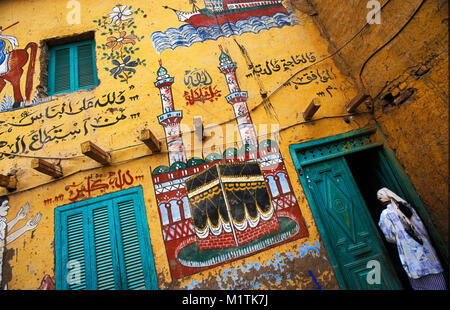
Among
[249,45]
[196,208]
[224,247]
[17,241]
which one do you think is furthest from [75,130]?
[249,45]

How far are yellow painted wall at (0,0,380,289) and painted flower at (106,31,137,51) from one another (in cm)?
14

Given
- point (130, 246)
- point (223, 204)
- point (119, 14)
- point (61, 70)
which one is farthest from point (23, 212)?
point (119, 14)

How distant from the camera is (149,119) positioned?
3.76 m

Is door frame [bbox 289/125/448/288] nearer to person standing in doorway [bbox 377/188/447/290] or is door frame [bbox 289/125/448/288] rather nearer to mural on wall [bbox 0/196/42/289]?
person standing in doorway [bbox 377/188/447/290]

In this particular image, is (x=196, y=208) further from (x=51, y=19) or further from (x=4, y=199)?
(x=51, y=19)

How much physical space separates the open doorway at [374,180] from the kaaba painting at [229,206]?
1993mm

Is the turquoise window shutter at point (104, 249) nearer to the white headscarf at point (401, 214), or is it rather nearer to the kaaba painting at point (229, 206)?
the kaaba painting at point (229, 206)

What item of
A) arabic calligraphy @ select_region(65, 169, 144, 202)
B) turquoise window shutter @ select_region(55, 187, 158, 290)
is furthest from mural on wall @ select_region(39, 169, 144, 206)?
turquoise window shutter @ select_region(55, 187, 158, 290)

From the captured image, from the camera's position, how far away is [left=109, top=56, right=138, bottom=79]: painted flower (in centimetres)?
411

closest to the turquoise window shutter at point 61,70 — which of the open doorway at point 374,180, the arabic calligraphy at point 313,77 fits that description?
the arabic calligraphy at point 313,77

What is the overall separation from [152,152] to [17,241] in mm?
2205

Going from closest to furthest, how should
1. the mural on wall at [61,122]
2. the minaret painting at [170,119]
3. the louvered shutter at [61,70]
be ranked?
1. the minaret painting at [170,119]
2. the mural on wall at [61,122]
3. the louvered shutter at [61,70]

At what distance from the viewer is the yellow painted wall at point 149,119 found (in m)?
3.04

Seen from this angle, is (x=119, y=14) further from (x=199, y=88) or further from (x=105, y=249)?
(x=105, y=249)
